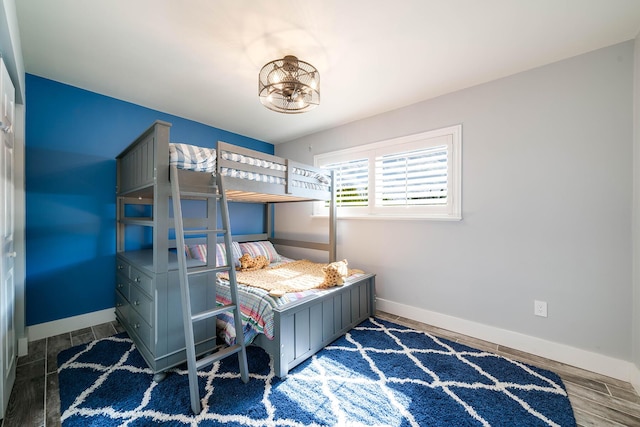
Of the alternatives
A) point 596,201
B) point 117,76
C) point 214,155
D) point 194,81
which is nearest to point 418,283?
point 596,201

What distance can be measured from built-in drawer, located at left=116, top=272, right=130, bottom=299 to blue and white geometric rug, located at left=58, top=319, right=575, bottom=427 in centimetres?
46

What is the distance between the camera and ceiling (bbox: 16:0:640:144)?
1.63 meters

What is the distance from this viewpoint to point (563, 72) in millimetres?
2129

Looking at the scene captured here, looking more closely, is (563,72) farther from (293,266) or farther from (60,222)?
(60,222)

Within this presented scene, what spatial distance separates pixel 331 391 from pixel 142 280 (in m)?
1.66

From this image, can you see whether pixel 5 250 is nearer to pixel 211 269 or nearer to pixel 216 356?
pixel 211 269

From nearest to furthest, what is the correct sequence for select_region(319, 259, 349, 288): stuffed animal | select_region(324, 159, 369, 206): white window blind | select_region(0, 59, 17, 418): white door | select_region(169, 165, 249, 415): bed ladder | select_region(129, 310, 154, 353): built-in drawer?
select_region(0, 59, 17, 418): white door < select_region(169, 165, 249, 415): bed ladder < select_region(129, 310, 154, 353): built-in drawer < select_region(319, 259, 349, 288): stuffed animal < select_region(324, 159, 369, 206): white window blind

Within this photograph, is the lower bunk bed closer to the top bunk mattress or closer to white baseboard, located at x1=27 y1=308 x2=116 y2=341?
the top bunk mattress

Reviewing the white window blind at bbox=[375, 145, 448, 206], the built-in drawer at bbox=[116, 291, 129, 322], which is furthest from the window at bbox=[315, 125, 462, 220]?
the built-in drawer at bbox=[116, 291, 129, 322]

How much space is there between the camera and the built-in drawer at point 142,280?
1.96 meters

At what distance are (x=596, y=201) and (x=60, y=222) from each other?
4.63 metres

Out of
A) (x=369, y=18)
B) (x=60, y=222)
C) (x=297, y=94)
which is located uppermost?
(x=369, y=18)

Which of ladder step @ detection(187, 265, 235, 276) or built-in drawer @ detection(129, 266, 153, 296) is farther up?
ladder step @ detection(187, 265, 235, 276)

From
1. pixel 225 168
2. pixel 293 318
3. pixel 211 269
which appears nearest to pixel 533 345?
pixel 293 318
